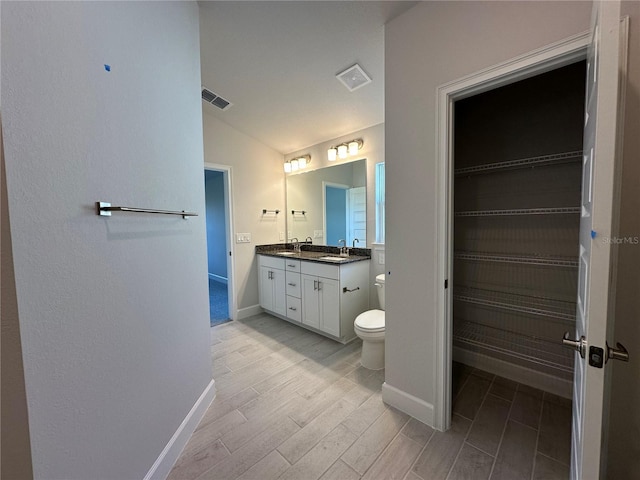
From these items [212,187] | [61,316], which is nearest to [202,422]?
[61,316]

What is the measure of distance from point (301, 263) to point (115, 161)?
2.09m

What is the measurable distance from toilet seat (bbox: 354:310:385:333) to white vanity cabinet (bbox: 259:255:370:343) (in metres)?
0.34

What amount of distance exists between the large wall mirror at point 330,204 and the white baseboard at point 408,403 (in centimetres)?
161

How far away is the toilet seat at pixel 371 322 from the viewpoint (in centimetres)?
216

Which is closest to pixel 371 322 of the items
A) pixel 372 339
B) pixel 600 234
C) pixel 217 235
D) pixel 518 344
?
pixel 372 339

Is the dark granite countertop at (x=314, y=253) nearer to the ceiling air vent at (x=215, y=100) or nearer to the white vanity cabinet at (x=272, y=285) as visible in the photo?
the white vanity cabinet at (x=272, y=285)

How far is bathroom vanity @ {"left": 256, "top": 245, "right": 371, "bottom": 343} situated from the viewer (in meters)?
2.64

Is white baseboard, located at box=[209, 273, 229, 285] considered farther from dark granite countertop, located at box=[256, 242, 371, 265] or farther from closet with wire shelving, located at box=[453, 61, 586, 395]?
closet with wire shelving, located at box=[453, 61, 586, 395]

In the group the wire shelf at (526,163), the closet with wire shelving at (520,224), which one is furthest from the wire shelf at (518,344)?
the wire shelf at (526,163)

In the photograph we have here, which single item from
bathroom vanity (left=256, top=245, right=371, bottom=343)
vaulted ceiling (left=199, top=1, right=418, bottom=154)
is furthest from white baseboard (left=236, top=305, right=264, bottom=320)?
vaulted ceiling (left=199, top=1, right=418, bottom=154)

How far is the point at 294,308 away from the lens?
122 inches

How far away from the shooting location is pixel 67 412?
2.74ft

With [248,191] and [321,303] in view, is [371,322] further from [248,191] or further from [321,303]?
[248,191]

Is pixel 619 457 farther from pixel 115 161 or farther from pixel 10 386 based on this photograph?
pixel 115 161
